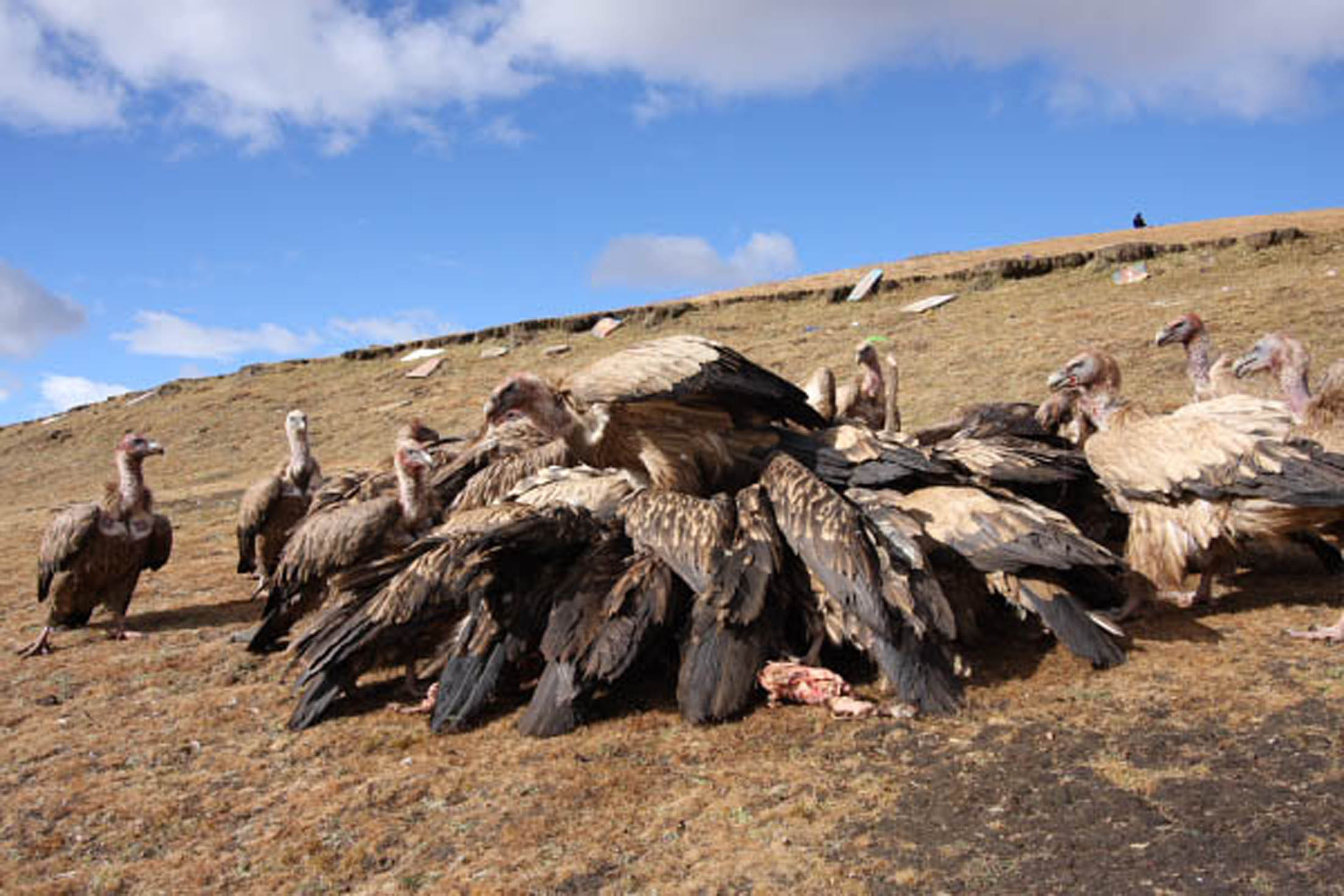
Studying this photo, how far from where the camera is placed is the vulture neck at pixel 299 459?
31.7ft

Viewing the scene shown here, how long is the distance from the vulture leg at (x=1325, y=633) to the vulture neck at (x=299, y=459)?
322 inches

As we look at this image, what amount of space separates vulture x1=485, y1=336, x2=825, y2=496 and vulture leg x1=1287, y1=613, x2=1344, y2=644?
3.00 m

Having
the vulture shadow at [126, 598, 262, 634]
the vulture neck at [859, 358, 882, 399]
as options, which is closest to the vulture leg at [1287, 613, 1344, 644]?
the vulture neck at [859, 358, 882, 399]

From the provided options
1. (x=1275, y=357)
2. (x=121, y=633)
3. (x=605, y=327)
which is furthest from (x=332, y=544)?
(x=605, y=327)

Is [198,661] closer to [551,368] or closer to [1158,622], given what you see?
[1158,622]

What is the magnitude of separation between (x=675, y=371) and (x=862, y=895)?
336cm

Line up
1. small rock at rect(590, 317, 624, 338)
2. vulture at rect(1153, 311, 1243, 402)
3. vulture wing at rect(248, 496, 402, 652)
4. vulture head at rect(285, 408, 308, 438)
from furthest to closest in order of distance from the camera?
small rock at rect(590, 317, 624, 338) < vulture head at rect(285, 408, 308, 438) < vulture at rect(1153, 311, 1243, 402) < vulture wing at rect(248, 496, 402, 652)

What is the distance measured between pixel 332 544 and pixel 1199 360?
7.46 metres

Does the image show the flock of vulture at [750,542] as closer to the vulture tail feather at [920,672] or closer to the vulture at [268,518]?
the vulture tail feather at [920,672]

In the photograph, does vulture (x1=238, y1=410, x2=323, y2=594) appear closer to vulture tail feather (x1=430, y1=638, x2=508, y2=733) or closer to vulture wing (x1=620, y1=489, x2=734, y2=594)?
vulture tail feather (x1=430, y1=638, x2=508, y2=733)

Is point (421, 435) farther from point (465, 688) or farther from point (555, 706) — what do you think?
point (555, 706)

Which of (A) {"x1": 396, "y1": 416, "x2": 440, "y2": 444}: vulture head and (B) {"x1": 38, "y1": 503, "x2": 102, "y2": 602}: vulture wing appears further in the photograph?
(A) {"x1": 396, "y1": 416, "x2": 440, "y2": 444}: vulture head

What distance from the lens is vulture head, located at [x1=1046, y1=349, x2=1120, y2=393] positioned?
711 centimetres

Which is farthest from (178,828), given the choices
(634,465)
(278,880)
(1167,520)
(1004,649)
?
(1167,520)
